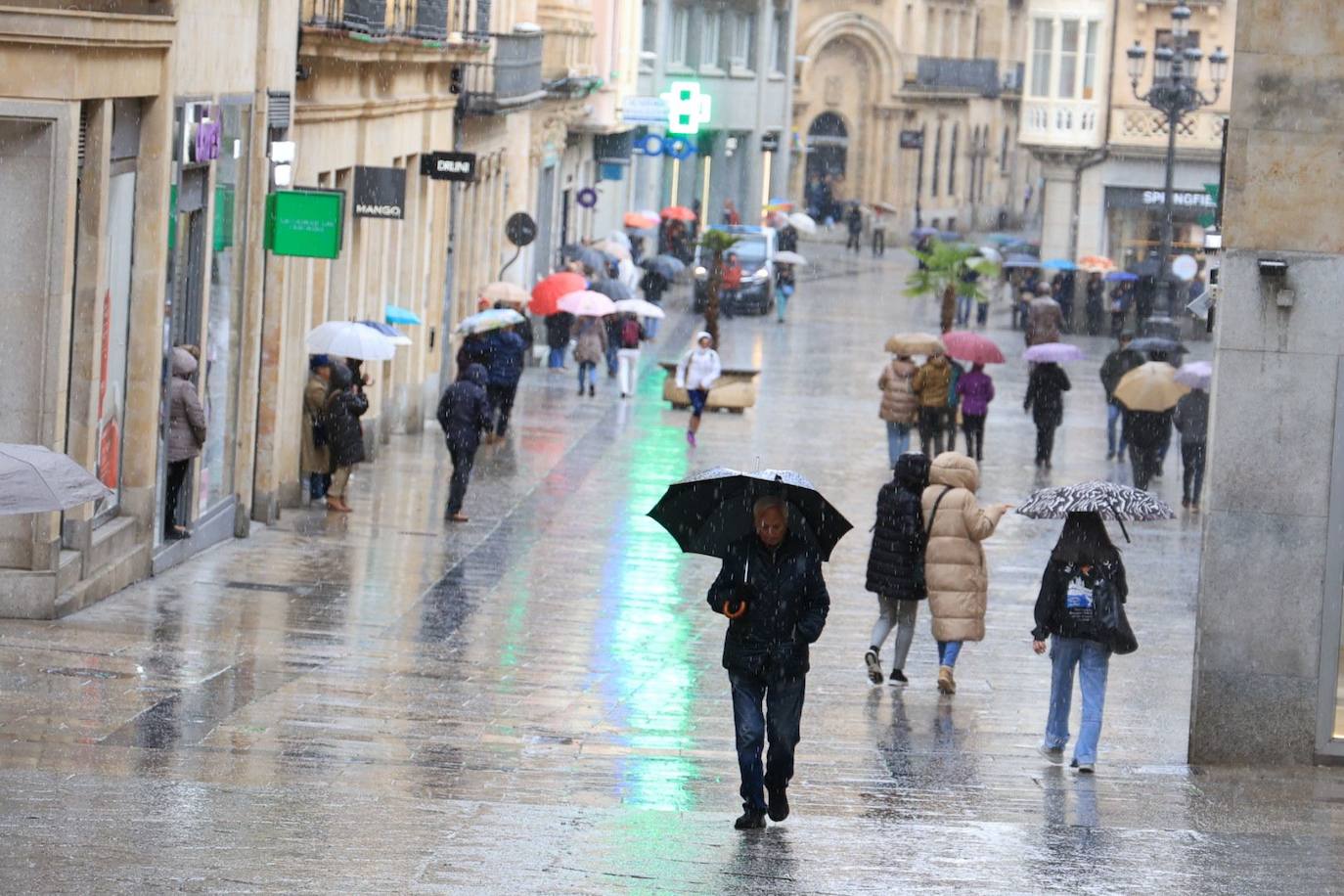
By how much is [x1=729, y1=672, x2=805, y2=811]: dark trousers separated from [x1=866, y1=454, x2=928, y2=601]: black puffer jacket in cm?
464

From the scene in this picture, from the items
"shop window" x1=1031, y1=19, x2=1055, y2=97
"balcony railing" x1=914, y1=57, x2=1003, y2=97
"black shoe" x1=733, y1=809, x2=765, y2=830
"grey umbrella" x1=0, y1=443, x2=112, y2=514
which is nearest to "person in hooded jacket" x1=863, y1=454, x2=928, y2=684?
"black shoe" x1=733, y1=809, x2=765, y2=830

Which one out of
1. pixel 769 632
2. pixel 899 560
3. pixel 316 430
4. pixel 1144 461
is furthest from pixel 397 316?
pixel 769 632

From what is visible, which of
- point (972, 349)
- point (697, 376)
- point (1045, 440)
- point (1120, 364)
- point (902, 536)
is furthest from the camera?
point (1120, 364)

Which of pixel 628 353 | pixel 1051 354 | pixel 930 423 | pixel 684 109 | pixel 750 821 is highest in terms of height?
pixel 684 109

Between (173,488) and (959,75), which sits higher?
(959,75)

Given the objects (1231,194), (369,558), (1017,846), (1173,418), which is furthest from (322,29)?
(1017,846)

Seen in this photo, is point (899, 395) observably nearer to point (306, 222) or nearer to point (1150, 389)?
point (1150, 389)

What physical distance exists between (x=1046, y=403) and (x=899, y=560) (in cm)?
A: 1442

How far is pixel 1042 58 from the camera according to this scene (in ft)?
198

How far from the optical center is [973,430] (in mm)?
29562

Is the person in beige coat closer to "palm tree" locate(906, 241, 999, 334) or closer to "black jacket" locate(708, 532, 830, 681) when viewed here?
"black jacket" locate(708, 532, 830, 681)

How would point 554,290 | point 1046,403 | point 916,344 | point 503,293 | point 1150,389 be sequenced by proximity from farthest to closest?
point 554,290
point 503,293
point 1046,403
point 916,344
point 1150,389

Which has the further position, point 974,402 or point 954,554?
point 974,402

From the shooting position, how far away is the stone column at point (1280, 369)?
12.4 meters
